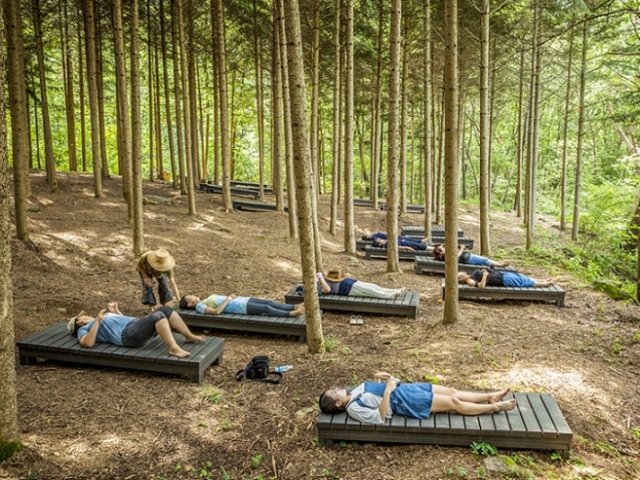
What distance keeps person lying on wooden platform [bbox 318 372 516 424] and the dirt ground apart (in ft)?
1.07

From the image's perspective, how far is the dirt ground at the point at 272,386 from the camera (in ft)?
13.7

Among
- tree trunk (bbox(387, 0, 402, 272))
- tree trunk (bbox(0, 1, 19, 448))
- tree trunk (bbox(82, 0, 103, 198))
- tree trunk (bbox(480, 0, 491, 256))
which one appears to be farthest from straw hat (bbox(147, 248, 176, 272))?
tree trunk (bbox(480, 0, 491, 256))

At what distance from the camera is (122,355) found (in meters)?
5.71

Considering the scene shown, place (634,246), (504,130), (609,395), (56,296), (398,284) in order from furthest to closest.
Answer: (504,130), (634,246), (398,284), (56,296), (609,395)

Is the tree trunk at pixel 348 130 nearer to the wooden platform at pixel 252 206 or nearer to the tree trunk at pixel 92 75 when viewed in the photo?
the wooden platform at pixel 252 206

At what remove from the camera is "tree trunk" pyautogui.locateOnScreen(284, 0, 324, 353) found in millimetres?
5836

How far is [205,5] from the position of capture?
54.6 ft

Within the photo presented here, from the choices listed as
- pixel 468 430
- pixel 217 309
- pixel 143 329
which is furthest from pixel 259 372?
pixel 468 430

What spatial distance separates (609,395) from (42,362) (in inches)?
286

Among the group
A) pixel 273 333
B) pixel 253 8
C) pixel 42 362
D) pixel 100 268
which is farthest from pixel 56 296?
pixel 253 8

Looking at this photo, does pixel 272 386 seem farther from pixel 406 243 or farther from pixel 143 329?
pixel 406 243

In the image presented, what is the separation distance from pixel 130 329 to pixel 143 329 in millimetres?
244

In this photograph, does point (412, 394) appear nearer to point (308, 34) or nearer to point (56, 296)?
point (56, 296)

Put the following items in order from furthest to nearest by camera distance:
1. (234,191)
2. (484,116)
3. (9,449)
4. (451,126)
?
(234,191) → (484,116) → (451,126) → (9,449)
